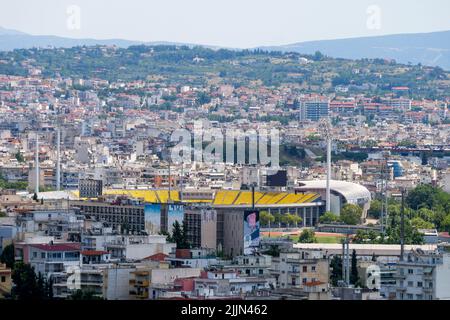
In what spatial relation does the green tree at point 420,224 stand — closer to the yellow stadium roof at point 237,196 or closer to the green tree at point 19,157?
the yellow stadium roof at point 237,196

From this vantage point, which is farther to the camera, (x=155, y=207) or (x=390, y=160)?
(x=390, y=160)

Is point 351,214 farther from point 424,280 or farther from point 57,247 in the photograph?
point 424,280

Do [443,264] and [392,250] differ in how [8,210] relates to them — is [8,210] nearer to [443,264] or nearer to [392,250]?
[392,250]

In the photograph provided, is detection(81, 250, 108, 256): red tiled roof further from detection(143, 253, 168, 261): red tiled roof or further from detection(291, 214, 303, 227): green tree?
detection(291, 214, 303, 227): green tree

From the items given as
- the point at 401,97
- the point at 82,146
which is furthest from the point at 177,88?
the point at 82,146

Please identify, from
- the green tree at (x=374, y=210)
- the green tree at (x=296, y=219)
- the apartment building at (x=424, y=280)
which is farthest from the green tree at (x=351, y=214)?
the apartment building at (x=424, y=280)

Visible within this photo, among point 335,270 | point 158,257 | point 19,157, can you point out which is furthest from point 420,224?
point 19,157
